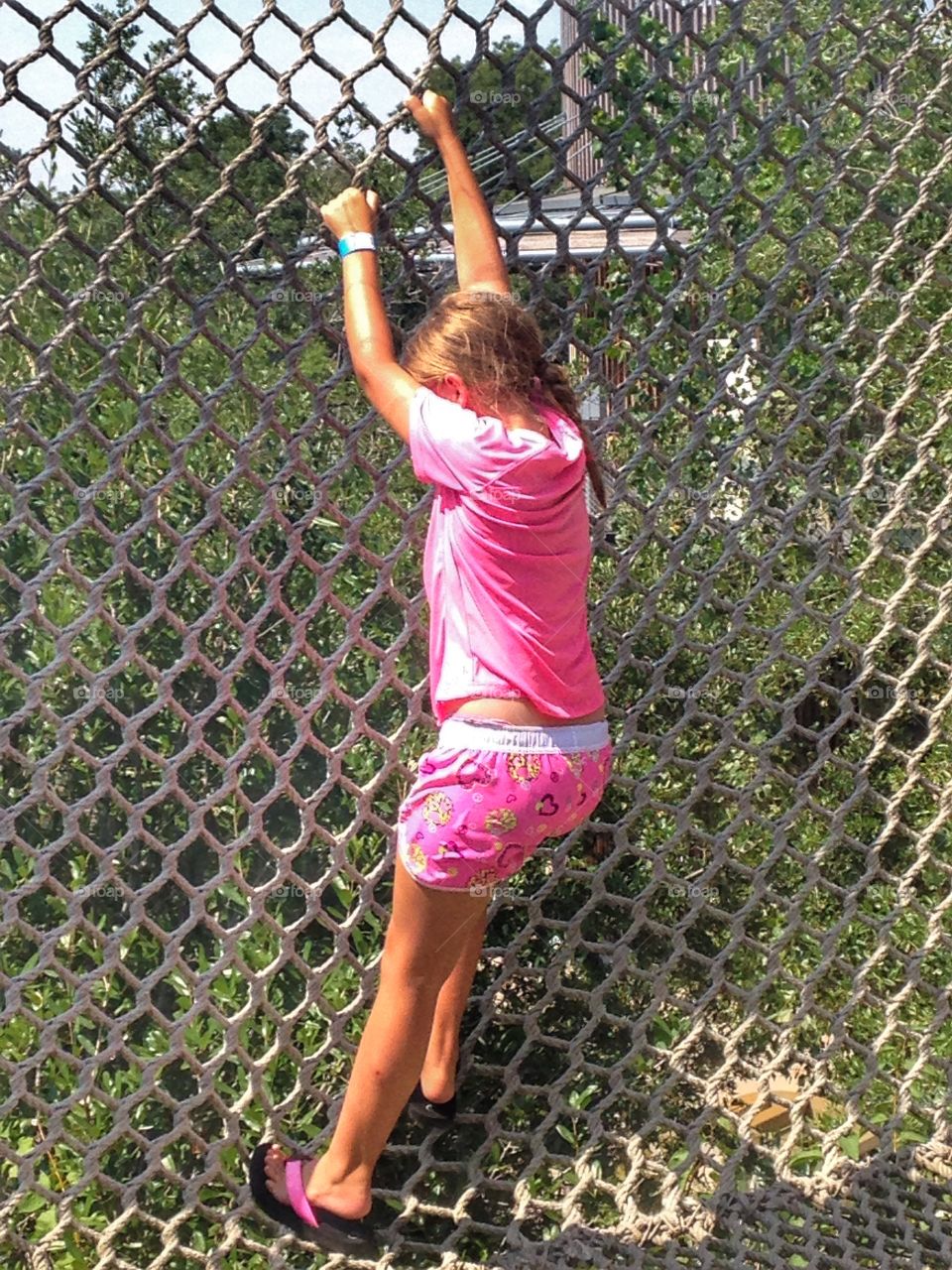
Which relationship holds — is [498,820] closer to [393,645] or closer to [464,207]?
[393,645]

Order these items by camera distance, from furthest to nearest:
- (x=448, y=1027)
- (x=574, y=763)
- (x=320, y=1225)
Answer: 1. (x=448, y=1027)
2. (x=320, y=1225)
3. (x=574, y=763)

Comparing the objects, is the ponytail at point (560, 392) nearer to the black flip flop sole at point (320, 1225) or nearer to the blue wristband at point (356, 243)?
the blue wristband at point (356, 243)

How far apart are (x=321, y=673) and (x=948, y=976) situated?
1889 millimetres

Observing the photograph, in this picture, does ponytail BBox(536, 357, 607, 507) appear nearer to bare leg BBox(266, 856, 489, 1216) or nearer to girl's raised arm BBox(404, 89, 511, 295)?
girl's raised arm BBox(404, 89, 511, 295)

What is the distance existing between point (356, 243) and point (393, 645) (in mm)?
707

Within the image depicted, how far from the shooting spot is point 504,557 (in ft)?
7.14

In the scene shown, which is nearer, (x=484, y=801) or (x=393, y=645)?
(x=484, y=801)

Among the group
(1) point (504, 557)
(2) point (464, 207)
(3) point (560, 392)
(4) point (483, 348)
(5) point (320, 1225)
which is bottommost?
(5) point (320, 1225)

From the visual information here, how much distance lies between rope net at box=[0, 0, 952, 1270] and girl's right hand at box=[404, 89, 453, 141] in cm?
4

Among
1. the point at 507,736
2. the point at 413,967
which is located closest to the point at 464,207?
the point at 507,736

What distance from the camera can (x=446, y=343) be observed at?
217cm

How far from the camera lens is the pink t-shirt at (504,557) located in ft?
7.00

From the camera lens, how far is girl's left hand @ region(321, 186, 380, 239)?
2.25 metres

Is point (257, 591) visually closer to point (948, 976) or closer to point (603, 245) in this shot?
point (603, 245)
